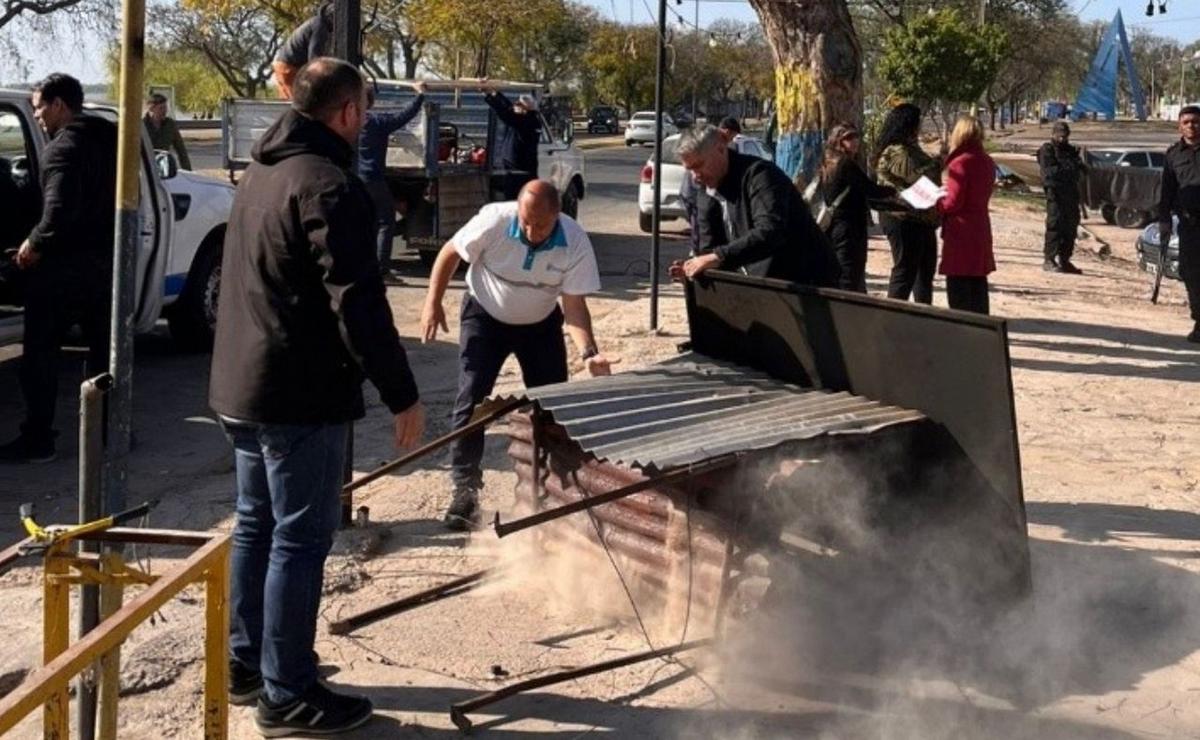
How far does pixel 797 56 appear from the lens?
1193 centimetres

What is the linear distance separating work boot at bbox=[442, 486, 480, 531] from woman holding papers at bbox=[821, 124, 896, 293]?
165 inches

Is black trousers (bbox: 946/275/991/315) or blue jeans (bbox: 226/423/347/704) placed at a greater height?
black trousers (bbox: 946/275/991/315)

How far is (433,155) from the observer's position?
47.6 ft

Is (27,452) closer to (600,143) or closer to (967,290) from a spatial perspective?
(967,290)

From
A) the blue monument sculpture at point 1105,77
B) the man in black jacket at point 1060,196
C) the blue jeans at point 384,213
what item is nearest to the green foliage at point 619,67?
the blue monument sculpture at point 1105,77

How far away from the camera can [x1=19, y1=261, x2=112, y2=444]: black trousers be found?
734 cm

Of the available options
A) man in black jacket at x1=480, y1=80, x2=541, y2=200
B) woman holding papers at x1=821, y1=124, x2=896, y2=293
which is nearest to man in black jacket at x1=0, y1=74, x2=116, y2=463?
woman holding papers at x1=821, y1=124, x2=896, y2=293

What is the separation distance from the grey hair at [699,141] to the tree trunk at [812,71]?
18.0 ft

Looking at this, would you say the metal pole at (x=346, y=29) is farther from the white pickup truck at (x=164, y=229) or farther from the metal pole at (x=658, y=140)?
the metal pole at (x=658, y=140)

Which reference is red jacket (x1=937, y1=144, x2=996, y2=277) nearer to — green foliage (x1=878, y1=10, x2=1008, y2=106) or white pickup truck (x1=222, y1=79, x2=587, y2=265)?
white pickup truck (x1=222, y1=79, x2=587, y2=265)

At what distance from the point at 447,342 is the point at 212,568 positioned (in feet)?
25.7

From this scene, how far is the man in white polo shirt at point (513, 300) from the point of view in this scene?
5.99 m

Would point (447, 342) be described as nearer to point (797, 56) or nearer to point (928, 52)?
point (797, 56)

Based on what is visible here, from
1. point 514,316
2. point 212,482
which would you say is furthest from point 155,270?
point 514,316
